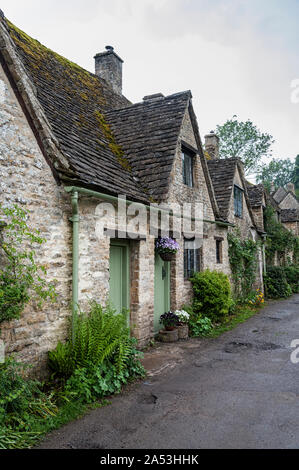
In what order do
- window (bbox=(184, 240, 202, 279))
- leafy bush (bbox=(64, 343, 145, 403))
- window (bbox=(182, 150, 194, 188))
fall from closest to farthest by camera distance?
leafy bush (bbox=(64, 343, 145, 403)) → window (bbox=(184, 240, 202, 279)) → window (bbox=(182, 150, 194, 188))

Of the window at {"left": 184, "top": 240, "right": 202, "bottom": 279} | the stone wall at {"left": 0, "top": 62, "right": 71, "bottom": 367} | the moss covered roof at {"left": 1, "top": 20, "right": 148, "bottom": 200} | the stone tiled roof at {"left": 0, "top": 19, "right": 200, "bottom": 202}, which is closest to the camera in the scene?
the stone wall at {"left": 0, "top": 62, "right": 71, "bottom": 367}

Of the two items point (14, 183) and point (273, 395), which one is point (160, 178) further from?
point (273, 395)

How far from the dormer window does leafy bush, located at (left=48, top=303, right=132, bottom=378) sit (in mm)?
10773

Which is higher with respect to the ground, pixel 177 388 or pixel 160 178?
pixel 160 178

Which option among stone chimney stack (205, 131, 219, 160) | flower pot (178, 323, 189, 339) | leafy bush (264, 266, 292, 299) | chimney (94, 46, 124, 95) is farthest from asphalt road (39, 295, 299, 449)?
stone chimney stack (205, 131, 219, 160)

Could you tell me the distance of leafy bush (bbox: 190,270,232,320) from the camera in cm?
1020

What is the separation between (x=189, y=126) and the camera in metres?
10.8

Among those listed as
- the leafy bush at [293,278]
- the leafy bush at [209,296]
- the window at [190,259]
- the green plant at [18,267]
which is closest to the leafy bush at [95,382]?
the green plant at [18,267]

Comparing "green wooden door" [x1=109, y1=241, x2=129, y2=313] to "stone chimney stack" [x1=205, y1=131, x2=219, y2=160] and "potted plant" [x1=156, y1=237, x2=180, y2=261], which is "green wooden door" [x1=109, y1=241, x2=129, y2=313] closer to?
"potted plant" [x1=156, y1=237, x2=180, y2=261]

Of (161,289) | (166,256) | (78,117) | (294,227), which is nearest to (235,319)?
(161,289)

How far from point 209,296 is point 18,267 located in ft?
22.1

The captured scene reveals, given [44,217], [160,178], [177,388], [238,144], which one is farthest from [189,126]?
[238,144]

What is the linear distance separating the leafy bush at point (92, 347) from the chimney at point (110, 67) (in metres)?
11.9
